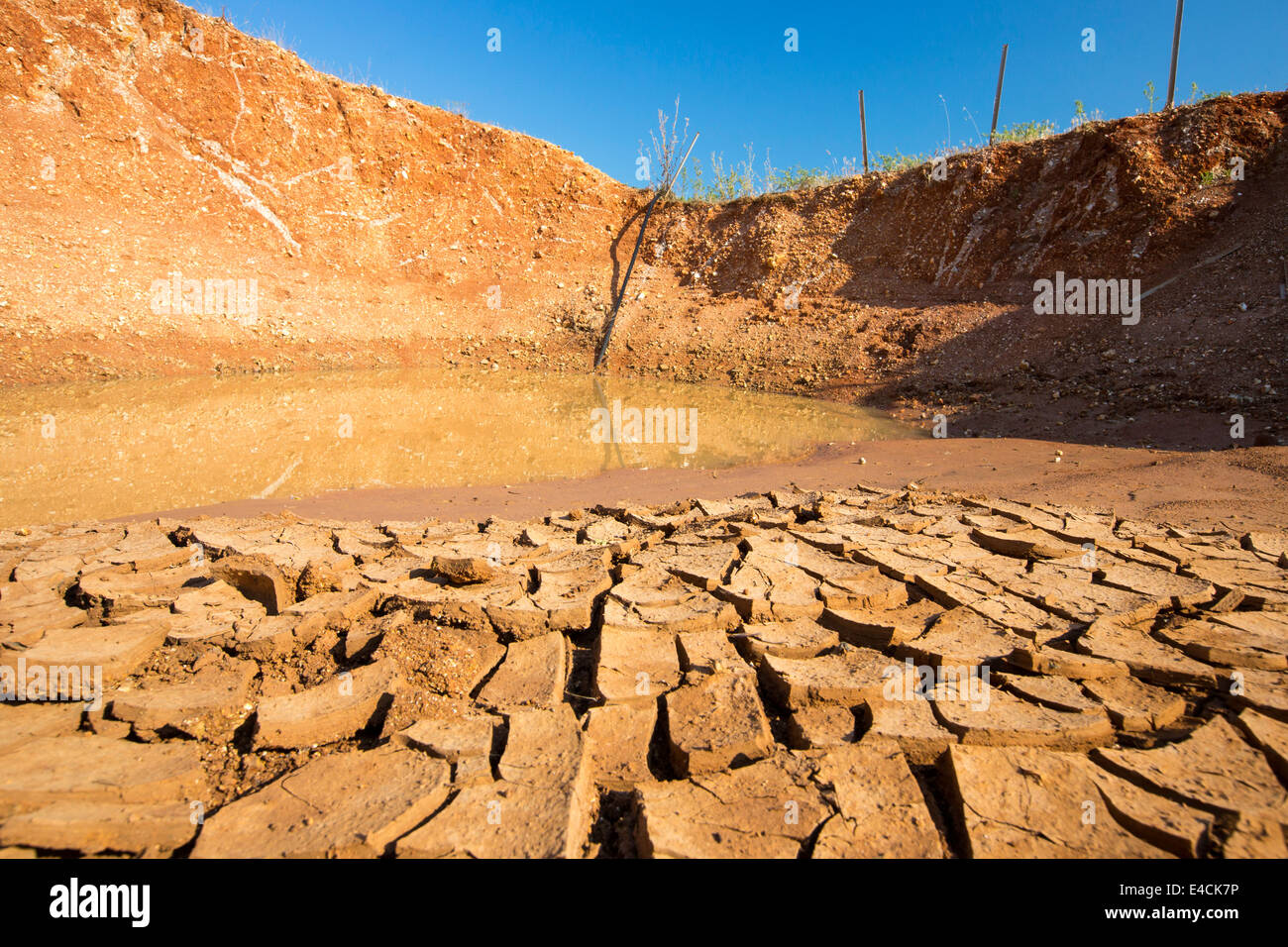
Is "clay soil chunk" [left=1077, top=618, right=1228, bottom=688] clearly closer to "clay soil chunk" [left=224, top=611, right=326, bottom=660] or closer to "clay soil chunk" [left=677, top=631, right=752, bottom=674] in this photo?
"clay soil chunk" [left=677, top=631, right=752, bottom=674]

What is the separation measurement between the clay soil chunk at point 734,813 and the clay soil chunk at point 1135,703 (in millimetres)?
1092

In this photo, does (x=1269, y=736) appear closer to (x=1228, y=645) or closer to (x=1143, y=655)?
(x=1143, y=655)

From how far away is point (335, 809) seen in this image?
71.4 inches

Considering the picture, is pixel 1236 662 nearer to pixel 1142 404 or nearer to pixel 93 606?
pixel 93 606

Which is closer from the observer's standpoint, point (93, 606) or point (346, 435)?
point (93, 606)

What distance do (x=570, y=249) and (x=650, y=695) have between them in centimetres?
1500

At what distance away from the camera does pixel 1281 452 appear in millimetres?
5660

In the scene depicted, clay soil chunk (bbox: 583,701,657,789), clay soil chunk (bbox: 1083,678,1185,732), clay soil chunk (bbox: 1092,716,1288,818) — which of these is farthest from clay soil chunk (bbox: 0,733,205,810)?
clay soil chunk (bbox: 1083,678,1185,732)

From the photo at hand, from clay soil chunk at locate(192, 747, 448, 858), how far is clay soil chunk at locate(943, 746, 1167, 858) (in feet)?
4.54

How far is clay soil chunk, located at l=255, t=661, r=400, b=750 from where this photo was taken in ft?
7.18

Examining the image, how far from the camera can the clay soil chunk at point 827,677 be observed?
2322mm

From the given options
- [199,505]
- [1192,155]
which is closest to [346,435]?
[199,505]

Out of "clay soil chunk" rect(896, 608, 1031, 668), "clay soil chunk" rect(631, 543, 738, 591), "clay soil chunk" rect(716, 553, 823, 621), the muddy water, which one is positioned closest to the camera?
"clay soil chunk" rect(896, 608, 1031, 668)

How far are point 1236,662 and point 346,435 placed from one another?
7.40 metres
